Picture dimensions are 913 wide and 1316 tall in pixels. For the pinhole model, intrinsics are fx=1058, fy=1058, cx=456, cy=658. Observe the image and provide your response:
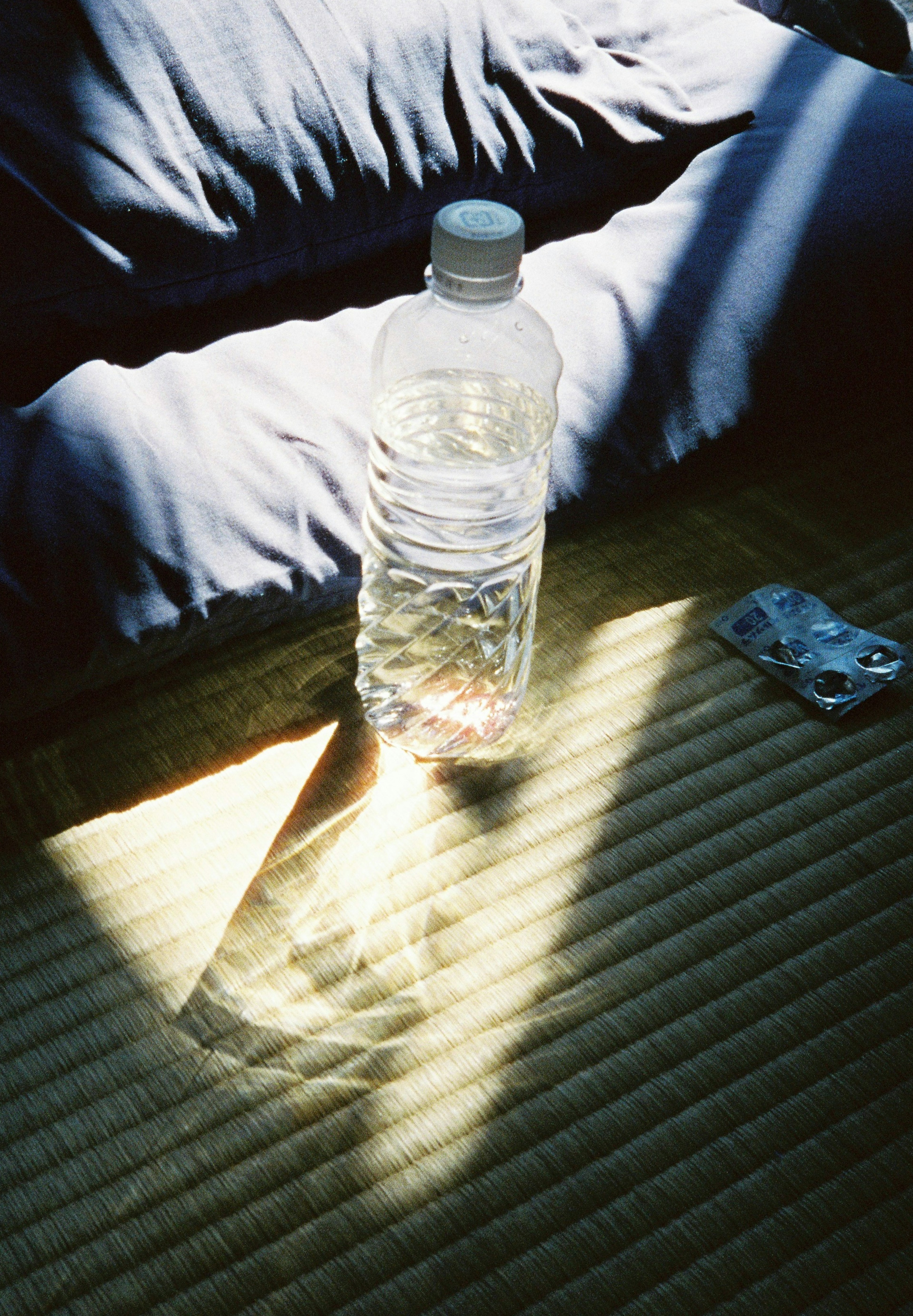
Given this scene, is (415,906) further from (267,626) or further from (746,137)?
(746,137)

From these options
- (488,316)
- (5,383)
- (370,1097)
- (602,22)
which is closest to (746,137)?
(602,22)

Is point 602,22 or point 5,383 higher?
point 602,22

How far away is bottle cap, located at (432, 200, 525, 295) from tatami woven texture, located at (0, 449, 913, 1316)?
0.38 m

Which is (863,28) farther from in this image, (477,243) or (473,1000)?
(473,1000)

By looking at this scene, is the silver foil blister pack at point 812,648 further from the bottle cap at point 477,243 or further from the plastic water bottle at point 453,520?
the bottle cap at point 477,243

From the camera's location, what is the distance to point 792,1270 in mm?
650

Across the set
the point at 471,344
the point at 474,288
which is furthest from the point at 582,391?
the point at 474,288

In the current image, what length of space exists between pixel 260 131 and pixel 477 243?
1.17 ft

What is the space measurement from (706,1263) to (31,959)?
1.61ft

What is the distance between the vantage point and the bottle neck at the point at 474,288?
71 cm

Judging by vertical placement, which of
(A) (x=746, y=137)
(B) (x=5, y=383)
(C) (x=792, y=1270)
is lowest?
(C) (x=792, y=1270)

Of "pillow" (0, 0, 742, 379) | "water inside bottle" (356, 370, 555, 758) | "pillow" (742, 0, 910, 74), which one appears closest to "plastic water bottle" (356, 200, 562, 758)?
"water inside bottle" (356, 370, 555, 758)

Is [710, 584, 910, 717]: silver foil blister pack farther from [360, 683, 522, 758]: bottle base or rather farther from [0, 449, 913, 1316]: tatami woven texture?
[360, 683, 522, 758]: bottle base

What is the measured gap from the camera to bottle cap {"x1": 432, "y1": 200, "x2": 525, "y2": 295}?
69cm
